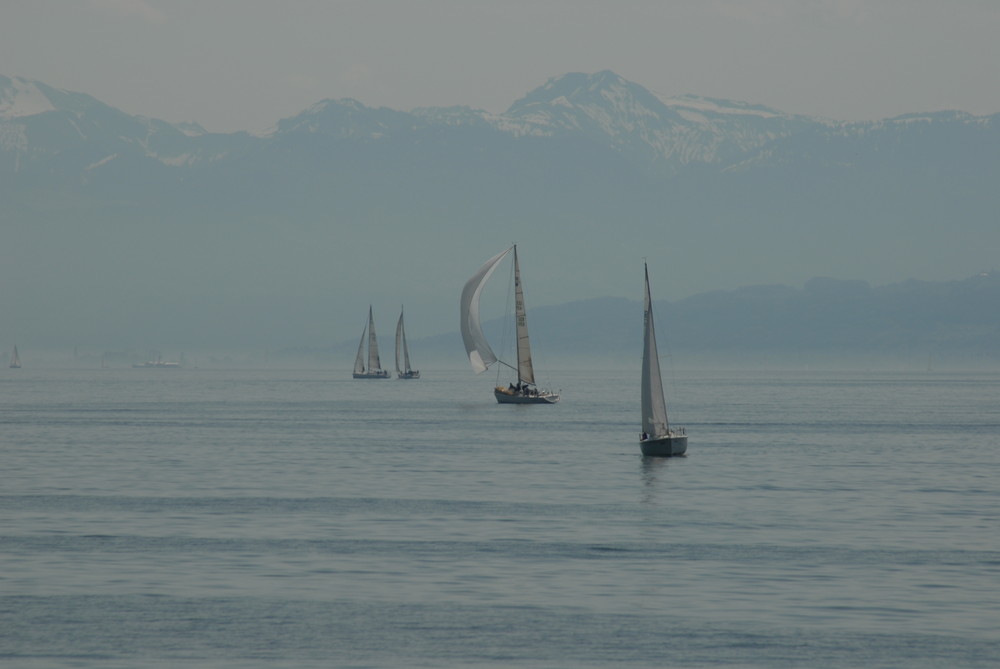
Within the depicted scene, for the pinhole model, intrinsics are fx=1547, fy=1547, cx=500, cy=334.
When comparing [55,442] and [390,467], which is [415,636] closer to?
[390,467]

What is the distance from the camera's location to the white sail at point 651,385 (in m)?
72.3

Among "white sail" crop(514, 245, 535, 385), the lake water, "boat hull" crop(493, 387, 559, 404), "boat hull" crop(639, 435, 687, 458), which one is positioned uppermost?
"white sail" crop(514, 245, 535, 385)

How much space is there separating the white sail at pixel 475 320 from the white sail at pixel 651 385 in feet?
219

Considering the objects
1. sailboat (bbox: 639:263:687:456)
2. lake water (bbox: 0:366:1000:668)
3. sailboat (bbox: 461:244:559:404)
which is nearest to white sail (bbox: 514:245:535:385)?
sailboat (bbox: 461:244:559:404)

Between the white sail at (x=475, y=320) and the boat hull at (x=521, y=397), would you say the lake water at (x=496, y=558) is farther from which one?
the boat hull at (x=521, y=397)

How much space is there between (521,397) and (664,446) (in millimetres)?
73885

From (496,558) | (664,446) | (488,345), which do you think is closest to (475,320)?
(488,345)

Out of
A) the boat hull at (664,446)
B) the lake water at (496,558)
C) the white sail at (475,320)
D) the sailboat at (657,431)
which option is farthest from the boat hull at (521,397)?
the boat hull at (664,446)

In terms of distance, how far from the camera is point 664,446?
77.8 meters

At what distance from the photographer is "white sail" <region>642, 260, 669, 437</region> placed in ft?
237

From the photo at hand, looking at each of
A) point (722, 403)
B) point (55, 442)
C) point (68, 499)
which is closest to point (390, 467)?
point (68, 499)

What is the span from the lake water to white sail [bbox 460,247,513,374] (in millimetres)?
57808

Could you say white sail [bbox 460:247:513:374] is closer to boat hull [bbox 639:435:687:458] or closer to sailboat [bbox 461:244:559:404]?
sailboat [bbox 461:244:559:404]

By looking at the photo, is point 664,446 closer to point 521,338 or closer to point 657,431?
point 657,431
